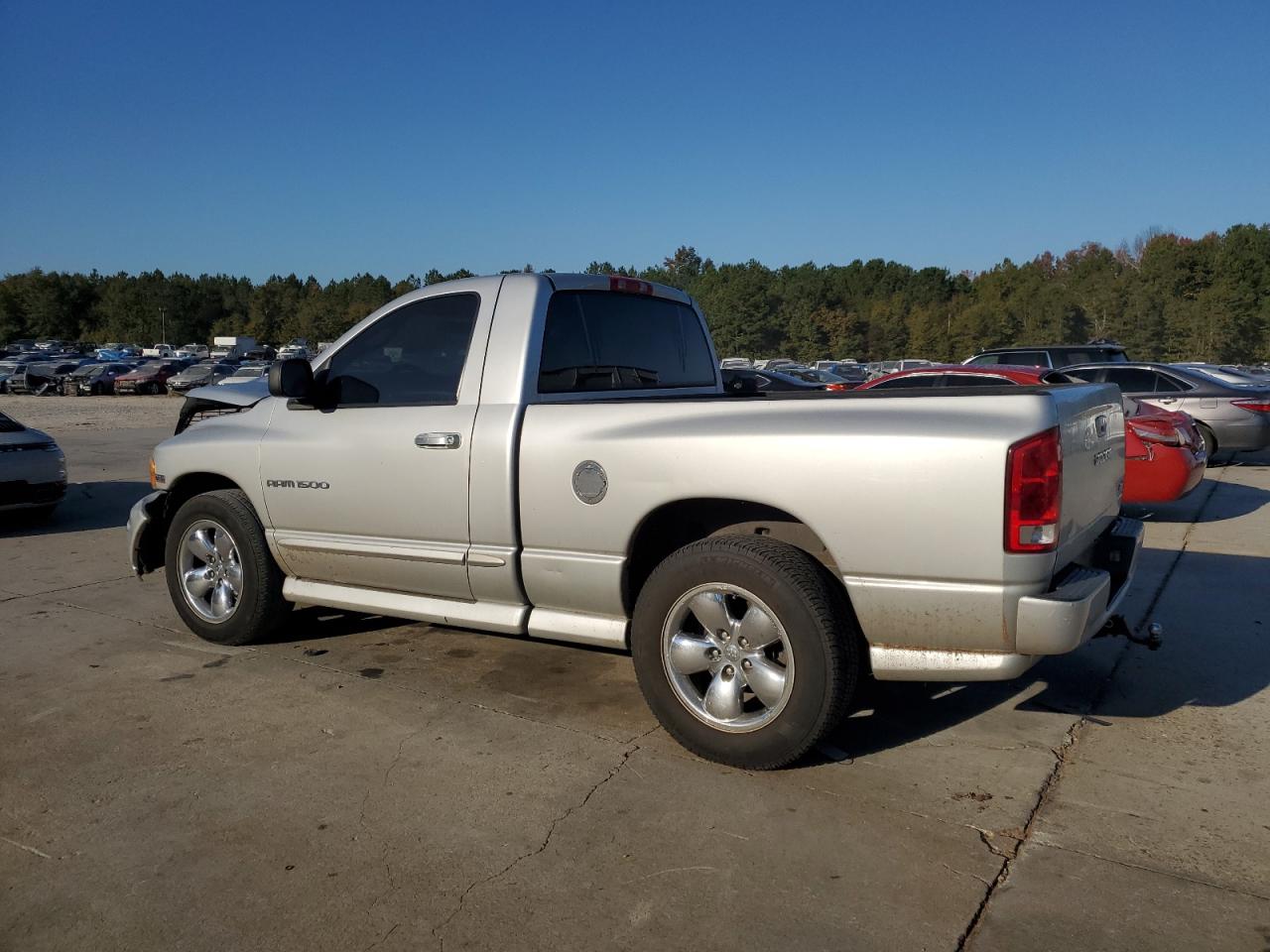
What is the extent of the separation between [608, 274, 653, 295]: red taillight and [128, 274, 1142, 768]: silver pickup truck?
0.05ft

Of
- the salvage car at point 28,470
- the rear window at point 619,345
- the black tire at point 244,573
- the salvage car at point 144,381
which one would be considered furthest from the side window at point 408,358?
the salvage car at point 144,381

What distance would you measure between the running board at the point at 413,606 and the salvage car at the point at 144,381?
4789cm

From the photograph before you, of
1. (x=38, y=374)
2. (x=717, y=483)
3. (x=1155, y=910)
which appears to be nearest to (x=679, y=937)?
(x=1155, y=910)

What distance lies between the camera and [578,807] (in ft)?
11.2

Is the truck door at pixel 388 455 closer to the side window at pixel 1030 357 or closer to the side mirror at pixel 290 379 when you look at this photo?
the side mirror at pixel 290 379

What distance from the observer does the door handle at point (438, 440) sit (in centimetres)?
430

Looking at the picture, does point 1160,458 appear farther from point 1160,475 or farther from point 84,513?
point 84,513

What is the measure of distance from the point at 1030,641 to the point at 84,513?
1032 centimetres

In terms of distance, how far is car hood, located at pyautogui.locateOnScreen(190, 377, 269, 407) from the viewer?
17.4 feet

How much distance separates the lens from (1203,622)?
18.7ft

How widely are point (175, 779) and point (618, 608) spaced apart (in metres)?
1.79

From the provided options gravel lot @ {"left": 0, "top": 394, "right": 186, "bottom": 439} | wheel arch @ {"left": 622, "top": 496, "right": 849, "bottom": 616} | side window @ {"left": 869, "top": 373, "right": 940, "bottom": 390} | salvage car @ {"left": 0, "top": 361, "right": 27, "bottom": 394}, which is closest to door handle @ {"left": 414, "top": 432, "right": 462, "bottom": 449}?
wheel arch @ {"left": 622, "top": 496, "right": 849, "bottom": 616}

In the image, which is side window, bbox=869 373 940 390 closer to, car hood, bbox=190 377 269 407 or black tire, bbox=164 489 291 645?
car hood, bbox=190 377 269 407

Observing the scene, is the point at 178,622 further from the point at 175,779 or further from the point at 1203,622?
the point at 1203,622
